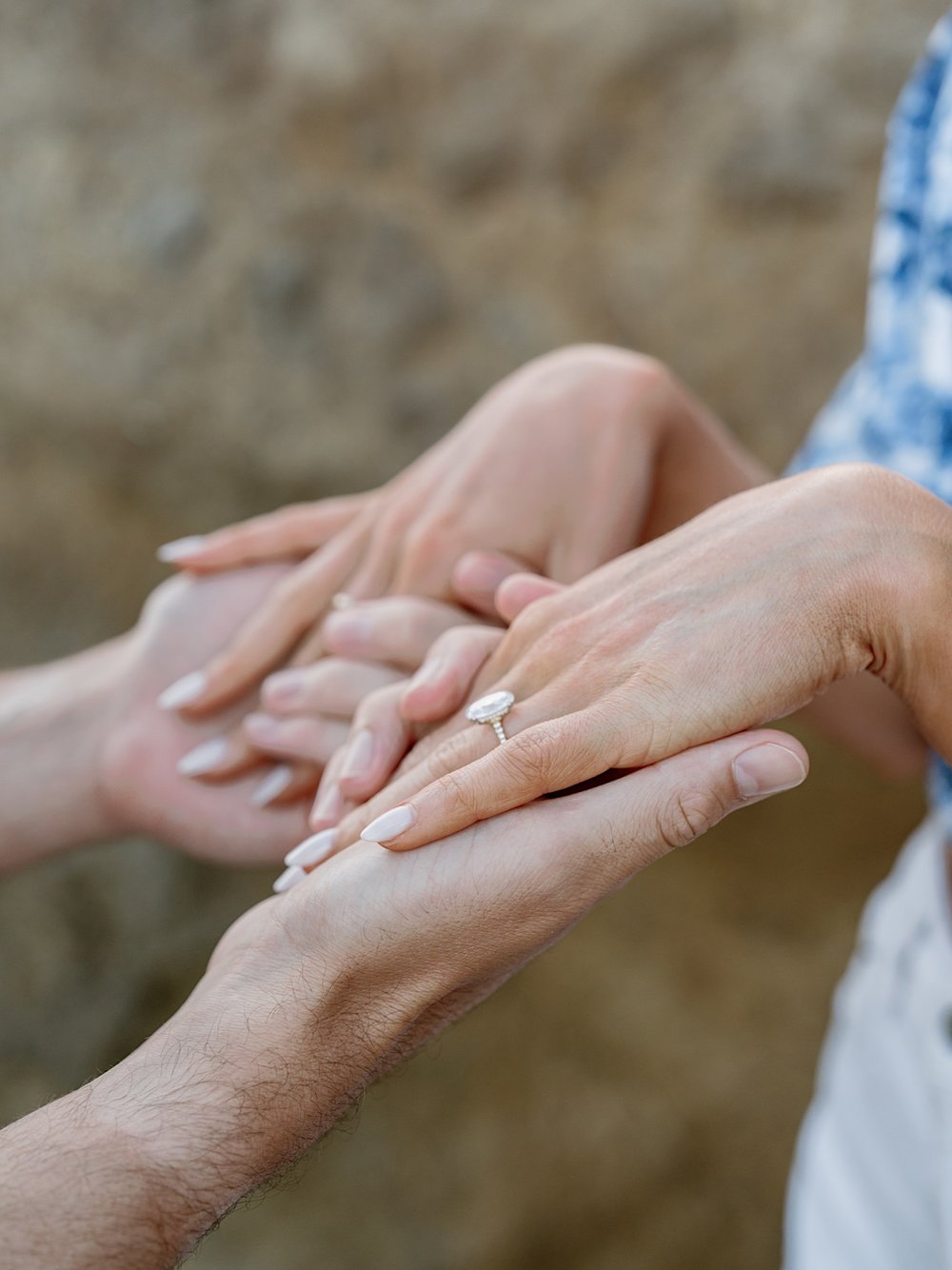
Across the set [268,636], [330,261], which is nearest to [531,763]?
[268,636]

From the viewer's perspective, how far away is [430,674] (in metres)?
0.86

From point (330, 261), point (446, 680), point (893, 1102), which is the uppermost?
point (330, 261)

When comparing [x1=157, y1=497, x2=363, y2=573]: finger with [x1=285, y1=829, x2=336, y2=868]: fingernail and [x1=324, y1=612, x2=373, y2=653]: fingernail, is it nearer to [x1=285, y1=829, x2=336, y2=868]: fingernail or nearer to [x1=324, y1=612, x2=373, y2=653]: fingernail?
[x1=324, y1=612, x2=373, y2=653]: fingernail

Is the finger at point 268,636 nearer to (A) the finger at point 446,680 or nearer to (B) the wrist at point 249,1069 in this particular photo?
(A) the finger at point 446,680

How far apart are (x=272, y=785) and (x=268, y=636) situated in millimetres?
139

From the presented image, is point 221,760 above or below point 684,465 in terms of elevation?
below

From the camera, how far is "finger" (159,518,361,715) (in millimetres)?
1086

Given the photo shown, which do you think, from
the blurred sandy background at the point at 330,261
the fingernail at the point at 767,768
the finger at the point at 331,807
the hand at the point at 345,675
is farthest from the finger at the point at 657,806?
the blurred sandy background at the point at 330,261

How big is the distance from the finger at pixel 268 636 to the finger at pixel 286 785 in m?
0.09

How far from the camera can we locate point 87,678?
1170 mm

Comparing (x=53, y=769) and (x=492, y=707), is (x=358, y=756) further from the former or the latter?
(x=53, y=769)

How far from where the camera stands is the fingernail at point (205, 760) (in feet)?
3.53

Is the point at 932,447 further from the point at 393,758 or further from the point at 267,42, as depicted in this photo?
the point at 267,42

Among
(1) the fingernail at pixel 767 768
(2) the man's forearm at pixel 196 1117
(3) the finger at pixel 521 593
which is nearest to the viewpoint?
(2) the man's forearm at pixel 196 1117
